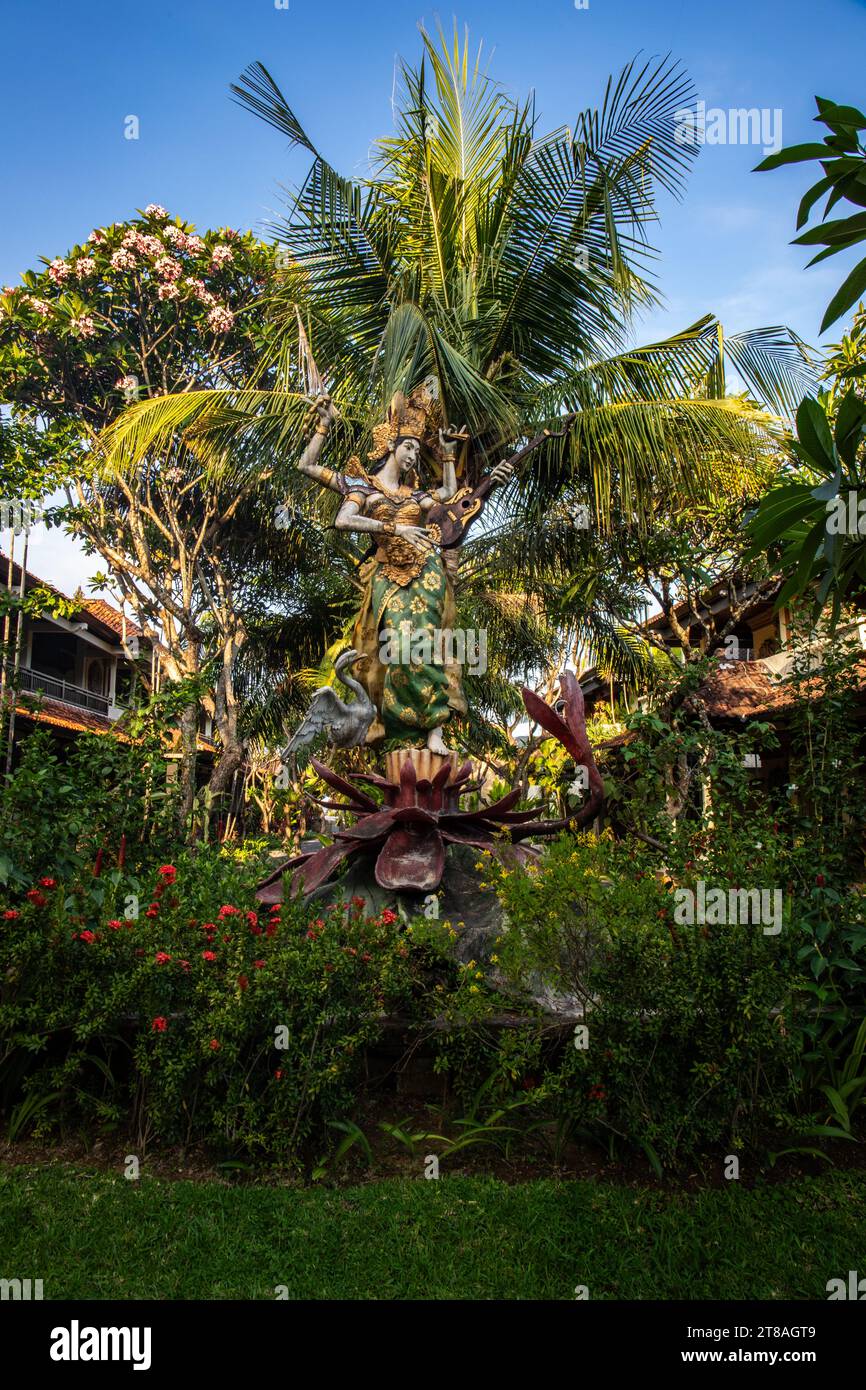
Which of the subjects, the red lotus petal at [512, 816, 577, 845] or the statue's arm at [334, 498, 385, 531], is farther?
the statue's arm at [334, 498, 385, 531]

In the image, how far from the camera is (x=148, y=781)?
5.80 metres

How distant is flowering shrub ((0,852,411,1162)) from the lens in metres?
3.73

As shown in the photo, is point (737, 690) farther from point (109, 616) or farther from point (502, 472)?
point (109, 616)

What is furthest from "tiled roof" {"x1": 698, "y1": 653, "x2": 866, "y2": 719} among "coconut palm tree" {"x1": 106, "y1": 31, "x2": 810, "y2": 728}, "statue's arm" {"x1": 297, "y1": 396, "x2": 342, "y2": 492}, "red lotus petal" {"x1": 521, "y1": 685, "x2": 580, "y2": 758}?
"red lotus petal" {"x1": 521, "y1": 685, "x2": 580, "y2": 758}

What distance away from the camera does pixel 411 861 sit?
5367 mm

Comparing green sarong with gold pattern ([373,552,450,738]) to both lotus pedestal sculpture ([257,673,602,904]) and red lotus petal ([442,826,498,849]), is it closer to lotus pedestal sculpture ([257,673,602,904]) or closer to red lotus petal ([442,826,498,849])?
lotus pedestal sculpture ([257,673,602,904])

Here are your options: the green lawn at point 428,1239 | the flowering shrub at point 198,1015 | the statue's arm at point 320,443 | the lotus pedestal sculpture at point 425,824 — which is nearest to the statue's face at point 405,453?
the statue's arm at point 320,443

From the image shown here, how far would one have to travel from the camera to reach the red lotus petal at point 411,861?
5.23m

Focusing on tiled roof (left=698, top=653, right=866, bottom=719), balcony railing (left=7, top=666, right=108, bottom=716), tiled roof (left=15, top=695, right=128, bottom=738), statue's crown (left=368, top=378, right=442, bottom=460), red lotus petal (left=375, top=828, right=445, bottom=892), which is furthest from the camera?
balcony railing (left=7, top=666, right=108, bottom=716)

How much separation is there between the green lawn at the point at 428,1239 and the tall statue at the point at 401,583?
318 cm

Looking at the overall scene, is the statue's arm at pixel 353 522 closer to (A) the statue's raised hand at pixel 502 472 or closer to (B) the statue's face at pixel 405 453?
(B) the statue's face at pixel 405 453

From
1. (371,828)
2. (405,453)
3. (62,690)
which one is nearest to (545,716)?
(371,828)

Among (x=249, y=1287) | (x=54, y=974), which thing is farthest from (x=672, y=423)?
(x=249, y=1287)

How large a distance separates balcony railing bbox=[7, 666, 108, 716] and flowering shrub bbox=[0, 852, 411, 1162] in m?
14.2
